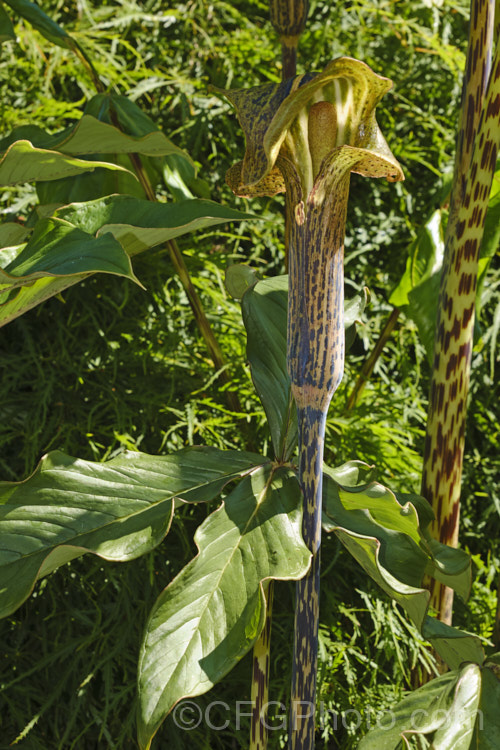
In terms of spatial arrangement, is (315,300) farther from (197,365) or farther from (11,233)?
(197,365)

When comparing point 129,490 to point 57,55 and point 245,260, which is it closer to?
point 245,260

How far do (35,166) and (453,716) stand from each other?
18.7 inches

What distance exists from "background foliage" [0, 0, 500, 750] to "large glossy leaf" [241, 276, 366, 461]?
15 cm

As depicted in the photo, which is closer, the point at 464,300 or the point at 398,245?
the point at 464,300

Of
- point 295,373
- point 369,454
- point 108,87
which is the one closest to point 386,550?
point 295,373

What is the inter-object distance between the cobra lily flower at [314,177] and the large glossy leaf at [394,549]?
0.05m

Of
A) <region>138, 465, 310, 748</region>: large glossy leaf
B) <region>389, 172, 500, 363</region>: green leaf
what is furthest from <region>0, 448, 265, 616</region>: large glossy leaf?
<region>389, 172, 500, 363</region>: green leaf

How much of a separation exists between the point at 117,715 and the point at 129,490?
1.05 ft

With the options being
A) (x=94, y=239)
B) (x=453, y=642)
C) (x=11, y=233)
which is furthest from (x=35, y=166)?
(x=453, y=642)

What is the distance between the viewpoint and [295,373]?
0.41 m

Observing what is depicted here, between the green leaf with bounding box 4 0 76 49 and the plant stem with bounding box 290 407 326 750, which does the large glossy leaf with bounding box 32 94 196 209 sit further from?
the plant stem with bounding box 290 407 326 750

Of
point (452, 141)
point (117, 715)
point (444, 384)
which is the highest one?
point (452, 141)

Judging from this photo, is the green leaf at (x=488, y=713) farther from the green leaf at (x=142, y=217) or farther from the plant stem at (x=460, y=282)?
the green leaf at (x=142, y=217)

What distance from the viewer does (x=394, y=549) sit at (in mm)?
472
